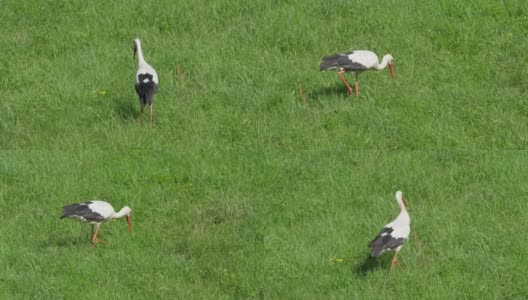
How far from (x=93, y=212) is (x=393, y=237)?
375 centimetres

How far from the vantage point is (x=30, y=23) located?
19078 millimetres

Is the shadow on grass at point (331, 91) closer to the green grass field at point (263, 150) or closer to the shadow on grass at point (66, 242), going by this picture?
the green grass field at point (263, 150)

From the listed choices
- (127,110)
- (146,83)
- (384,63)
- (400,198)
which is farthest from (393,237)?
(127,110)

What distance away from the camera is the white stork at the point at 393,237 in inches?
559

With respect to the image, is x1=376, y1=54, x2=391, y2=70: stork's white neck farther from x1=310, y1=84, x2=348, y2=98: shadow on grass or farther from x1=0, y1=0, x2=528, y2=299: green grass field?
x1=310, y1=84, x2=348, y2=98: shadow on grass

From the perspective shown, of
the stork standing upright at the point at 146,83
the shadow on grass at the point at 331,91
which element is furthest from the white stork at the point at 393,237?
the stork standing upright at the point at 146,83

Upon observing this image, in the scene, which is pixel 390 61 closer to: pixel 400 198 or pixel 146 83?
pixel 400 198

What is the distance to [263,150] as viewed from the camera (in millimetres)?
16594

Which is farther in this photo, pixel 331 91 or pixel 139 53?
pixel 139 53

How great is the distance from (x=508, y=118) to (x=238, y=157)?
372 cm

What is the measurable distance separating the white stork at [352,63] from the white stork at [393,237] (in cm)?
Result: 277

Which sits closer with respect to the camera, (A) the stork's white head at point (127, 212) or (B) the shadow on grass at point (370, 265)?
(B) the shadow on grass at point (370, 265)

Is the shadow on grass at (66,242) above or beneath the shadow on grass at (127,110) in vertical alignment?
beneath

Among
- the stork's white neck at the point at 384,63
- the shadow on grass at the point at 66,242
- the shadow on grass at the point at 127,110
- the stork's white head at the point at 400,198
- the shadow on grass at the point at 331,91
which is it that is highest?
the stork's white neck at the point at 384,63
